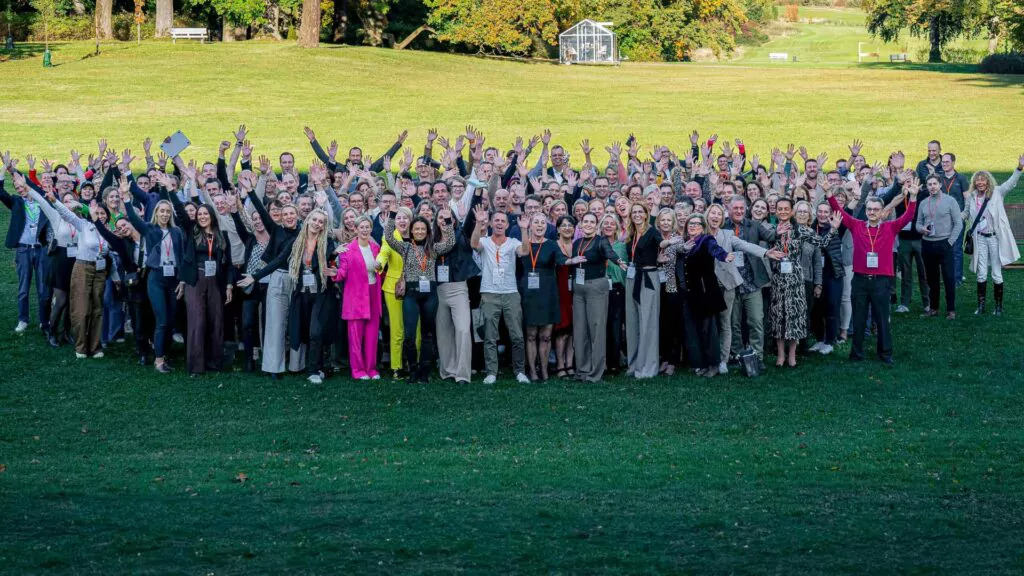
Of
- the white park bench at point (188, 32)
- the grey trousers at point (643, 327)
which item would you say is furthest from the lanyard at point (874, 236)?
the white park bench at point (188, 32)

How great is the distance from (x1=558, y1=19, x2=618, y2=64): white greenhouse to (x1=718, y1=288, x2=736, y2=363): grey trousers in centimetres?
5497

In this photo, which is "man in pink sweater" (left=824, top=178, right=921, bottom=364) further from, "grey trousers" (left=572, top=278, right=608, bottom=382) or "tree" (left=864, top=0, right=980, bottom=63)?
"tree" (left=864, top=0, right=980, bottom=63)

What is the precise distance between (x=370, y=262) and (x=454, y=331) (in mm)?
1267

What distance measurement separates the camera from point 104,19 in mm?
57688

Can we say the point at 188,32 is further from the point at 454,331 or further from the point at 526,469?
the point at 526,469

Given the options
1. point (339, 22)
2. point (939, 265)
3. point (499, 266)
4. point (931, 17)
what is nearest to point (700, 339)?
point (499, 266)

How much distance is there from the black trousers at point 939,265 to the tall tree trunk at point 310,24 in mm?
42915

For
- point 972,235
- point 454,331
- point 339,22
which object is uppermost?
point 339,22

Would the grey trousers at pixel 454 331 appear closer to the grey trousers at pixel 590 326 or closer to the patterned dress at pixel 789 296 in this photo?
the grey trousers at pixel 590 326

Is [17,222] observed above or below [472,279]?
above

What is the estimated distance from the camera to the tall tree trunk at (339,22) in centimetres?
6302

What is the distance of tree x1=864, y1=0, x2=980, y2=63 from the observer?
60.1 meters

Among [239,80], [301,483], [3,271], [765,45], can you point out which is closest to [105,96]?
[239,80]

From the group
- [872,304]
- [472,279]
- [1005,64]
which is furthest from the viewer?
[1005,64]
